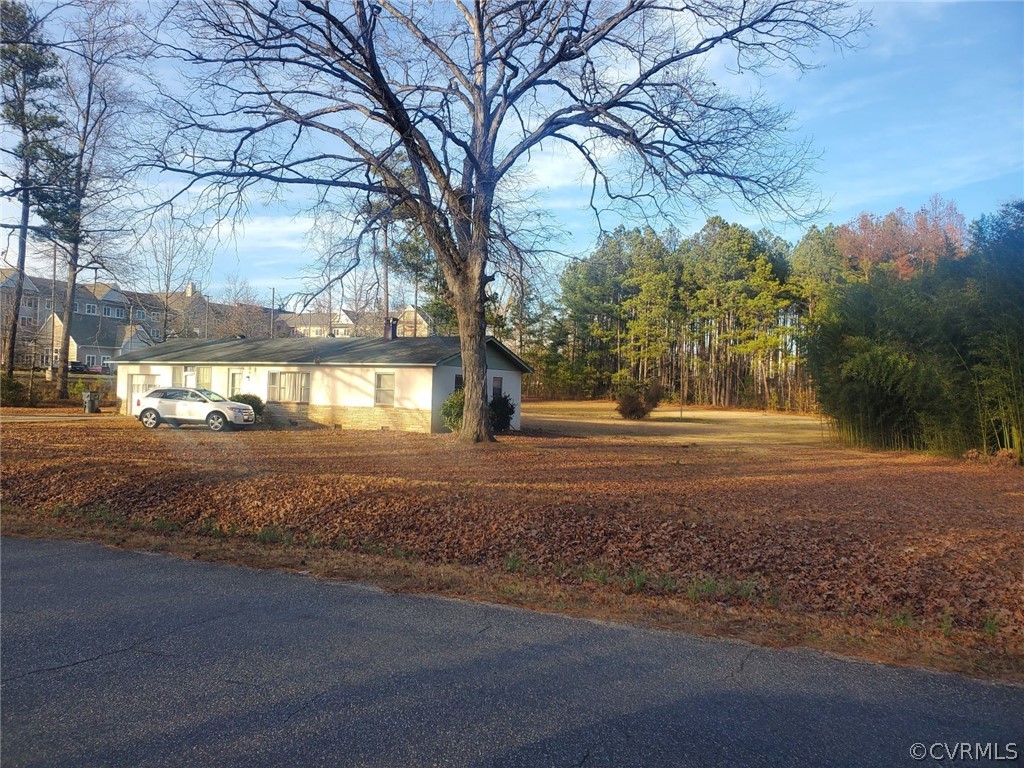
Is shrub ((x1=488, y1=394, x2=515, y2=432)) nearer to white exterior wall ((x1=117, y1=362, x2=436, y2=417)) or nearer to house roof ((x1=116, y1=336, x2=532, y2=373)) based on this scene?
white exterior wall ((x1=117, y1=362, x2=436, y2=417))

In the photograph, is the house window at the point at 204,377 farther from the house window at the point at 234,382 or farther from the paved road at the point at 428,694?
the paved road at the point at 428,694

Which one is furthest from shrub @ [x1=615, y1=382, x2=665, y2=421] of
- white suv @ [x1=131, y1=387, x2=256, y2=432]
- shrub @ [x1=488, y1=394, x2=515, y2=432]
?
white suv @ [x1=131, y1=387, x2=256, y2=432]

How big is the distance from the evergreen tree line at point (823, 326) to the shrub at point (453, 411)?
544cm

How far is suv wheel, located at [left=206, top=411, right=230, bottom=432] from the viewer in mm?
23875

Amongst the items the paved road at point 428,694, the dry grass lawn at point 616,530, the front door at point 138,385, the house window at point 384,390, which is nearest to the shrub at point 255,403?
the house window at point 384,390

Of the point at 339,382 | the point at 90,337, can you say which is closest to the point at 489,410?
the point at 339,382

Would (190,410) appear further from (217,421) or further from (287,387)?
(287,387)

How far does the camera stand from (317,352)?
28547 millimetres

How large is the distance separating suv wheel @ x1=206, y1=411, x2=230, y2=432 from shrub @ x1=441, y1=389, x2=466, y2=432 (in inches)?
289

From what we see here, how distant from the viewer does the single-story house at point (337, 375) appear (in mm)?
25344

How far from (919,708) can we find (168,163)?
14.8 meters

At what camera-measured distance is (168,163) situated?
14.0 metres

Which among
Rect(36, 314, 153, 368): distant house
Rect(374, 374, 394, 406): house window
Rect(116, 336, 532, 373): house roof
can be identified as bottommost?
Rect(374, 374, 394, 406): house window

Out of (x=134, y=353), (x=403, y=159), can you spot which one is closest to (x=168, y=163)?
(x=403, y=159)
